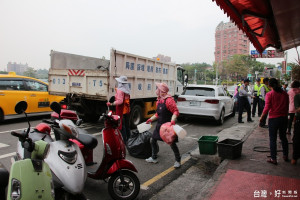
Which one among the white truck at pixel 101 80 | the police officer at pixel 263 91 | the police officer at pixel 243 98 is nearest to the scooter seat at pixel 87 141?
the white truck at pixel 101 80

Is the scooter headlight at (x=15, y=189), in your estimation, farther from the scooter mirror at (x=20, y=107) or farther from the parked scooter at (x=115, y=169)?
the parked scooter at (x=115, y=169)

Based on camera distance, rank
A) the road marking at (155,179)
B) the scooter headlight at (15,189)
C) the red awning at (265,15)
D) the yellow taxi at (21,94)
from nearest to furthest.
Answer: the scooter headlight at (15,189)
the red awning at (265,15)
the road marking at (155,179)
the yellow taxi at (21,94)

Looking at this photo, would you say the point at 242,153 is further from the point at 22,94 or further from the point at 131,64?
the point at 22,94

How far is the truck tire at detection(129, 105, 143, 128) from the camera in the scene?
8.64 meters

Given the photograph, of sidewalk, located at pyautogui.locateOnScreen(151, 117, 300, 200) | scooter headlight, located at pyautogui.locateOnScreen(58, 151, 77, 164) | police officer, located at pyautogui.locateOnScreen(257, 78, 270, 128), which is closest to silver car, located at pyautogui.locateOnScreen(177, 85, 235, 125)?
police officer, located at pyautogui.locateOnScreen(257, 78, 270, 128)

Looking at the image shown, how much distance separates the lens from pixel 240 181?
4.11 m

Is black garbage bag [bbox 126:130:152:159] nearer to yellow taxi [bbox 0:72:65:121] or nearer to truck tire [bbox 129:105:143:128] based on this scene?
truck tire [bbox 129:105:143:128]

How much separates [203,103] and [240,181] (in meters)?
5.30

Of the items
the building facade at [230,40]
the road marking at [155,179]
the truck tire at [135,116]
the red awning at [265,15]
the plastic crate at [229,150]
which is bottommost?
the road marking at [155,179]

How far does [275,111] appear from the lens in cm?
485

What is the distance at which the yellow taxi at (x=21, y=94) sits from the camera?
8570 mm

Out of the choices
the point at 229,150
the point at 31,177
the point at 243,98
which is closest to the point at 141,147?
the point at 229,150

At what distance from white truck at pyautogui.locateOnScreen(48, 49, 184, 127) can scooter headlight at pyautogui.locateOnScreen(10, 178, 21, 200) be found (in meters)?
5.32

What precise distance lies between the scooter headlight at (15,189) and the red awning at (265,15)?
3.65m
